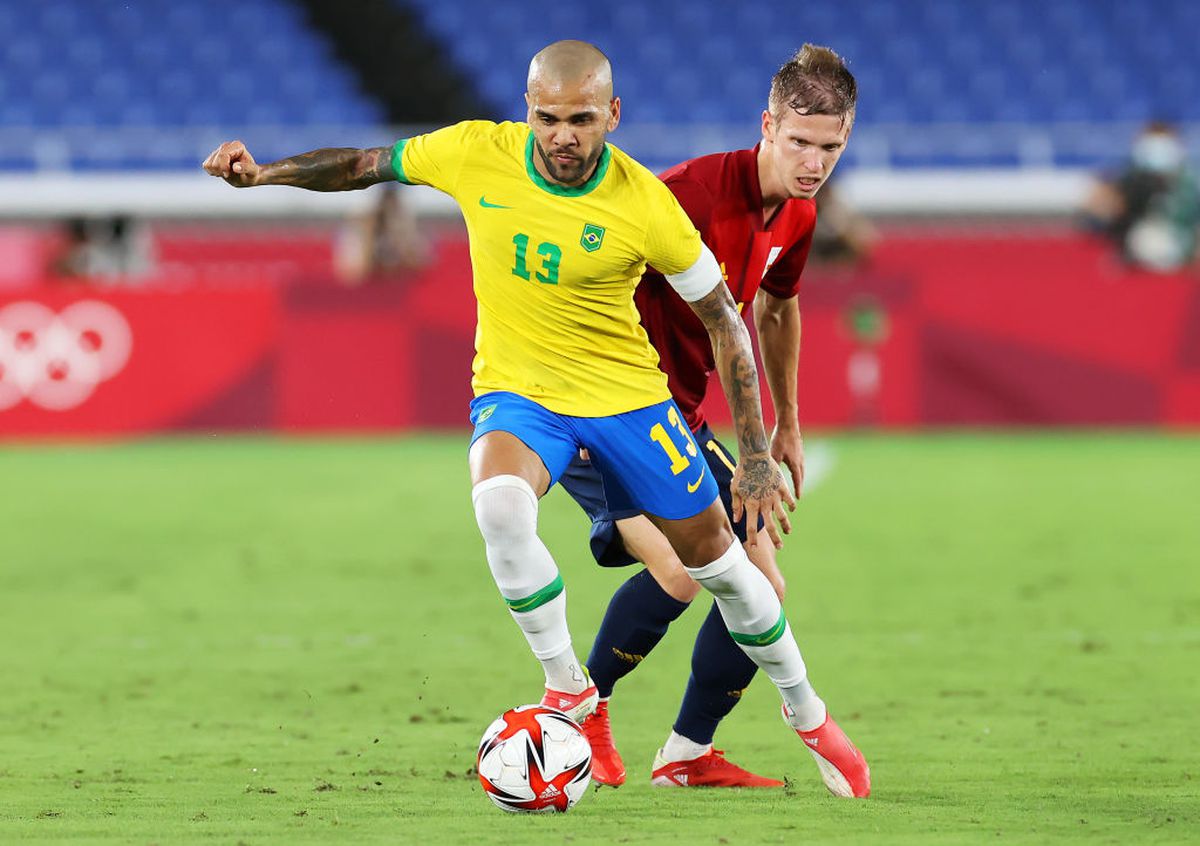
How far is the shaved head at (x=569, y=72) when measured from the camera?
4789 millimetres

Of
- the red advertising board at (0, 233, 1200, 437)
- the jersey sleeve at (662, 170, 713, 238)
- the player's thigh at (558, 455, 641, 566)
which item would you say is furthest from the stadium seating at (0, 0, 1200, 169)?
the jersey sleeve at (662, 170, 713, 238)

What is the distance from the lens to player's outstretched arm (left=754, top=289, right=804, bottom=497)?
577 cm

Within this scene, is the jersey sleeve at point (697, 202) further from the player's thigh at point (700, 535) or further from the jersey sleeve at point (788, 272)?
the player's thigh at point (700, 535)

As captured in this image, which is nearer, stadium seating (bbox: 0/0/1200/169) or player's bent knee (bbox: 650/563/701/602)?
player's bent knee (bbox: 650/563/701/602)

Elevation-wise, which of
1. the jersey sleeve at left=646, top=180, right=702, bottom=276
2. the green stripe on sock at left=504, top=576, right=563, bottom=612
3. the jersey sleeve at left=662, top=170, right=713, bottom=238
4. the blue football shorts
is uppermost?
the jersey sleeve at left=662, top=170, right=713, bottom=238

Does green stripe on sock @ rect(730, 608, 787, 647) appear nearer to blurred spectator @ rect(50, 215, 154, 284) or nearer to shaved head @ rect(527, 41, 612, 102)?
shaved head @ rect(527, 41, 612, 102)

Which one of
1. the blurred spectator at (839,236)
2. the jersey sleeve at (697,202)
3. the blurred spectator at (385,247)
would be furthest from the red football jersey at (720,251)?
the blurred spectator at (385,247)

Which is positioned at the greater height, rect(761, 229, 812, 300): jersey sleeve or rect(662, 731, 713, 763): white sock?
rect(761, 229, 812, 300): jersey sleeve

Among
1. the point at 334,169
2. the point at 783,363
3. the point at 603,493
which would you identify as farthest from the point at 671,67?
the point at 334,169

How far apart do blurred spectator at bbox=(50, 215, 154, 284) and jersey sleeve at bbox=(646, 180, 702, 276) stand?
13.5 metres

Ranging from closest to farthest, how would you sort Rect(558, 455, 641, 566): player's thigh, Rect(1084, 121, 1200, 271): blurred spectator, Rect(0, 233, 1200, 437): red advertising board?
Rect(558, 455, 641, 566): player's thigh, Rect(0, 233, 1200, 437): red advertising board, Rect(1084, 121, 1200, 271): blurred spectator

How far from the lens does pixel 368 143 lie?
72.7ft

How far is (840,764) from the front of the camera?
514 cm

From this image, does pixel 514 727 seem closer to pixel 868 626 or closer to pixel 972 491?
pixel 868 626
